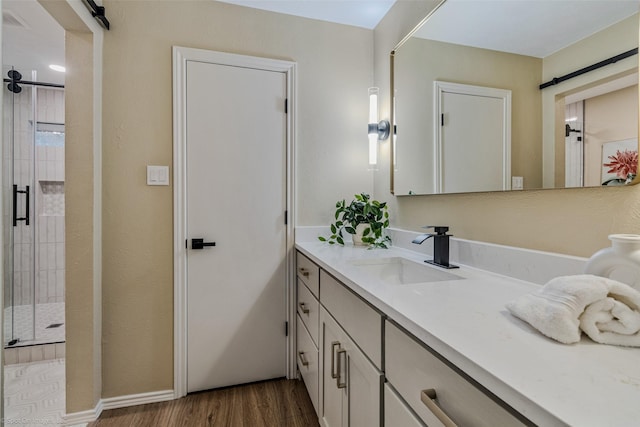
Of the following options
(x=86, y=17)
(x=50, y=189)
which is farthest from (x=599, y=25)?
(x=50, y=189)

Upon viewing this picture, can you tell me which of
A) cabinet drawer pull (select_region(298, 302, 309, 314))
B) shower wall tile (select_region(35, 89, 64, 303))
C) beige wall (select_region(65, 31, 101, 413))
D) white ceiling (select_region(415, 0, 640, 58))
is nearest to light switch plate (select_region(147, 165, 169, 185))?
beige wall (select_region(65, 31, 101, 413))

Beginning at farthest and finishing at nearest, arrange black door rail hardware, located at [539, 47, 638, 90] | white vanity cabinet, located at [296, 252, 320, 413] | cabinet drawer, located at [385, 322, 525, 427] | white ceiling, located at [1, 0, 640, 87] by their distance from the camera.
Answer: white vanity cabinet, located at [296, 252, 320, 413] → white ceiling, located at [1, 0, 640, 87] → black door rail hardware, located at [539, 47, 638, 90] → cabinet drawer, located at [385, 322, 525, 427]

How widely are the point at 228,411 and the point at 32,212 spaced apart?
2.57m

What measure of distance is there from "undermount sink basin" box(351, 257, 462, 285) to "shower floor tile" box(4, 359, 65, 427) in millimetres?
1776

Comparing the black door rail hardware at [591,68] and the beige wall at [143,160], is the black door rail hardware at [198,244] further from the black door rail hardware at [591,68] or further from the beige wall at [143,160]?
the black door rail hardware at [591,68]

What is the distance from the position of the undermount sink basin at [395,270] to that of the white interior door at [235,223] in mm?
705

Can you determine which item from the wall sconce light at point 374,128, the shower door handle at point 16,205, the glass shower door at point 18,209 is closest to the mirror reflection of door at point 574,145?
the wall sconce light at point 374,128

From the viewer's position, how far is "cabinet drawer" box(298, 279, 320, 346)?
58.6 inches

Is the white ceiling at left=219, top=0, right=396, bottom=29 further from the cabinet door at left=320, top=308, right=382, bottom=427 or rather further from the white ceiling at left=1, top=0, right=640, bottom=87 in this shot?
the cabinet door at left=320, top=308, right=382, bottom=427

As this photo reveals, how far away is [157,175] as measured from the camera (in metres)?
1.74

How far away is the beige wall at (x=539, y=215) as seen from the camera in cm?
85

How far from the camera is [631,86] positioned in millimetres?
800

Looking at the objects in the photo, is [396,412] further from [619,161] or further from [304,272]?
[304,272]

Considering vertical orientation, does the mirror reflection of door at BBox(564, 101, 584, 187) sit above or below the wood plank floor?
above
